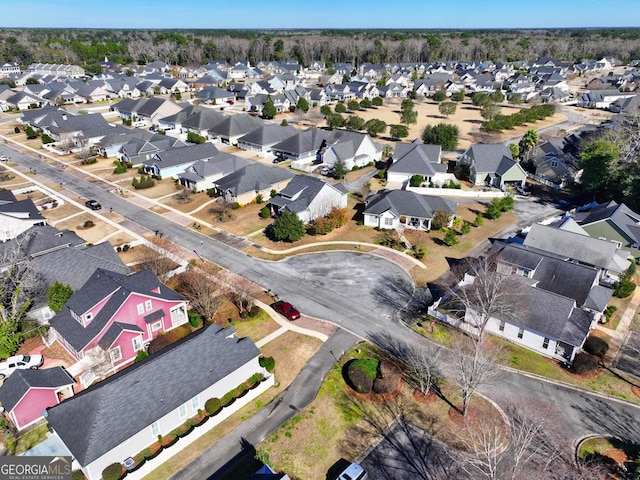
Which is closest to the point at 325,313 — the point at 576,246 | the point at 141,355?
the point at 141,355

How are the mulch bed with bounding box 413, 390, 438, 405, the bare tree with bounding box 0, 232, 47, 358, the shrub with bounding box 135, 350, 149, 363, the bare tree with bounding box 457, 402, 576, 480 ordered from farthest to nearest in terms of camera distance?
the shrub with bounding box 135, 350, 149, 363 → the bare tree with bounding box 0, 232, 47, 358 → the mulch bed with bounding box 413, 390, 438, 405 → the bare tree with bounding box 457, 402, 576, 480

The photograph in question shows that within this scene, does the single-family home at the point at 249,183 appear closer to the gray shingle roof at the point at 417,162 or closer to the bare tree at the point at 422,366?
the gray shingle roof at the point at 417,162

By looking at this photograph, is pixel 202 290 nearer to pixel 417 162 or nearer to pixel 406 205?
pixel 406 205

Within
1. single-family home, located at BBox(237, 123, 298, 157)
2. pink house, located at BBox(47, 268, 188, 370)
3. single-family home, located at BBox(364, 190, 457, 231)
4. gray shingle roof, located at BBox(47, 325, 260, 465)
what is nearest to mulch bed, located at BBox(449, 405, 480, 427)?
gray shingle roof, located at BBox(47, 325, 260, 465)

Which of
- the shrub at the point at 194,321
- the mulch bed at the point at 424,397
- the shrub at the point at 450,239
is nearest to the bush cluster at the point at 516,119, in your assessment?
the shrub at the point at 450,239

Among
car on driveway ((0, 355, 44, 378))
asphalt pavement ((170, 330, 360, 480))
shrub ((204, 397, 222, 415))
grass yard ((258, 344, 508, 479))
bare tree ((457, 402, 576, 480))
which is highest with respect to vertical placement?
bare tree ((457, 402, 576, 480))

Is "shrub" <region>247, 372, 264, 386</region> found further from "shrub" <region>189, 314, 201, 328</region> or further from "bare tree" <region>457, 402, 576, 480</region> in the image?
"bare tree" <region>457, 402, 576, 480</region>

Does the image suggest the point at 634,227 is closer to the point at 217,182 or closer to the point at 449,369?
the point at 449,369
